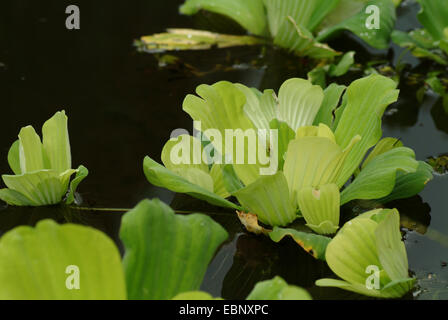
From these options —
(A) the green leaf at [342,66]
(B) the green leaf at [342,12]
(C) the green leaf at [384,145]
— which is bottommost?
(C) the green leaf at [384,145]

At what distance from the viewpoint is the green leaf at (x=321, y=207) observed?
3.89 feet

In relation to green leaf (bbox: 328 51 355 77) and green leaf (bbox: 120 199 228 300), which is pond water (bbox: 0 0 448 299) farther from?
green leaf (bbox: 120 199 228 300)

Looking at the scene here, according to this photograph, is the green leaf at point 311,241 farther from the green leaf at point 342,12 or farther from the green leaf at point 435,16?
the green leaf at point 342,12

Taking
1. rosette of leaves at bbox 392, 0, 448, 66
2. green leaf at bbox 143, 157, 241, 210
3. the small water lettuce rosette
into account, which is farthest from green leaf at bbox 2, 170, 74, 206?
rosette of leaves at bbox 392, 0, 448, 66

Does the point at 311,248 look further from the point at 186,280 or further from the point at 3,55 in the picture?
the point at 3,55

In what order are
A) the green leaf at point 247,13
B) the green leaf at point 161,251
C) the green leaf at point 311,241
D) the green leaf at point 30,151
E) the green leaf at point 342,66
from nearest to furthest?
1. the green leaf at point 161,251
2. the green leaf at point 311,241
3. the green leaf at point 30,151
4. the green leaf at point 342,66
5. the green leaf at point 247,13

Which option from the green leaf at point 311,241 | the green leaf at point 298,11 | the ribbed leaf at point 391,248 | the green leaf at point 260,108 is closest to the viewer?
the ribbed leaf at point 391,248

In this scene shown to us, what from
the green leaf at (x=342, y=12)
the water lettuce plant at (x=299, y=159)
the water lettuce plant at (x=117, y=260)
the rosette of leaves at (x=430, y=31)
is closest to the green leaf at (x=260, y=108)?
the water lettuce plant at (x=299, y=159)

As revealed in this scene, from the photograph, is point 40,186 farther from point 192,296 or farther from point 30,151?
point 192,296

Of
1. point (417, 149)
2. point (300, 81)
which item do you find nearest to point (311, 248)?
point (300, 81)

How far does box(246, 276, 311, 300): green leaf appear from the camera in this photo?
0.85 m

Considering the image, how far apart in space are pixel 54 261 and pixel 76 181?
0.50m

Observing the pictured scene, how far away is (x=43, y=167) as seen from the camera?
1.31 metres

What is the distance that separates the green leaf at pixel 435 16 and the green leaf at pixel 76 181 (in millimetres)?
1234
